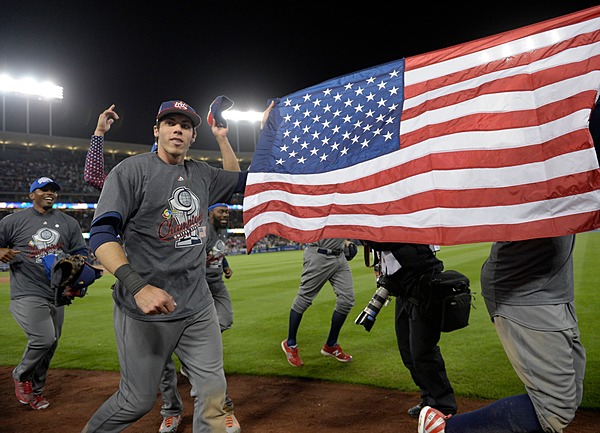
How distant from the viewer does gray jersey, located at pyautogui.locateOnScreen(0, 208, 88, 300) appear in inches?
203

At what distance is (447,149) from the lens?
3.11 metres

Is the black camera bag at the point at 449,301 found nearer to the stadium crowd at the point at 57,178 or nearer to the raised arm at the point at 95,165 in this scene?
the raised arm at the point at 95,165

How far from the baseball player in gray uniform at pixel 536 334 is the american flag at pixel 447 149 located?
16 cm

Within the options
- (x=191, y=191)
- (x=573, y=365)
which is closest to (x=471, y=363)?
(x=573, y=365)

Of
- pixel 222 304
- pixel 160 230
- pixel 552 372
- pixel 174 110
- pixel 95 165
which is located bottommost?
pixel 222 304

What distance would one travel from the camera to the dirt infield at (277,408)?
391 cm

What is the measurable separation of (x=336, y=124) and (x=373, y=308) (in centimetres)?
159

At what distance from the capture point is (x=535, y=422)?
242 cm

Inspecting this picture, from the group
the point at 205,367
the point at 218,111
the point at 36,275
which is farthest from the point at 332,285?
the point at 36,275

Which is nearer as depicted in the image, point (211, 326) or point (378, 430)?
point (211, 326)

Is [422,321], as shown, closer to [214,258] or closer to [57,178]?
[214,258]

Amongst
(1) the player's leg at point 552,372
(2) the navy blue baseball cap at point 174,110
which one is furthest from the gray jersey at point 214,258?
(1) the player's leg at point 552,372

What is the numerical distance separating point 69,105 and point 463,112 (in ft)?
177

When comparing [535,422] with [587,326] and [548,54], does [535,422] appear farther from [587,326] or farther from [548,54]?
[587,326]
